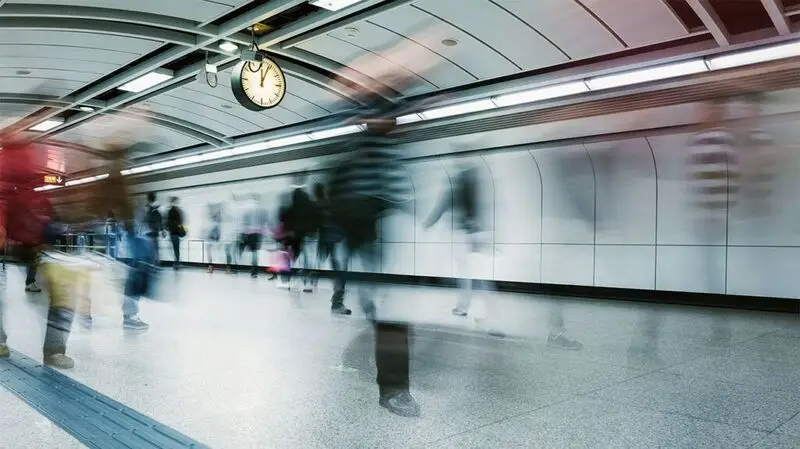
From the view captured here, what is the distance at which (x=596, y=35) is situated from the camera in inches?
278

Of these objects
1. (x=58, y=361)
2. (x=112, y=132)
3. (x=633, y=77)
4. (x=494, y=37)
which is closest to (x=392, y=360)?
(x=112, y=132)

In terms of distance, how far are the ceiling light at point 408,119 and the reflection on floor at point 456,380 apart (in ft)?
4.73

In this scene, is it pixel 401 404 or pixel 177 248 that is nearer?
pixel 401 404

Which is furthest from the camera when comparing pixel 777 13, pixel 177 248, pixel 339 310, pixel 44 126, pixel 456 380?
pixel 339 310

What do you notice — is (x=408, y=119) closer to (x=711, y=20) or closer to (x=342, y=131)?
(x=342, y=131)

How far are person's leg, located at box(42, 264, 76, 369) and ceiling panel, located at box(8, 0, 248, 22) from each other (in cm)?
501

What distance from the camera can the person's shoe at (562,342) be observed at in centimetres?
485

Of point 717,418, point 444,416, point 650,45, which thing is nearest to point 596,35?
point 650,45

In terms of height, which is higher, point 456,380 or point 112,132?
point 112,132

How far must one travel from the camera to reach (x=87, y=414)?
275 centimetres

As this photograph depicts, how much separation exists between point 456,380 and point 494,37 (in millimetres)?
5696

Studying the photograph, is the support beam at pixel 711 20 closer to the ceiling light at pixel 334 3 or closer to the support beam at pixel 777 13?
the support beam at pixel 777 13

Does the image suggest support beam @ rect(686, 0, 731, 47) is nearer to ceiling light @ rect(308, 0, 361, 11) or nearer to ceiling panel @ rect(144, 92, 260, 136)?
ceiling light @ rect(308, 0, 361, 11)

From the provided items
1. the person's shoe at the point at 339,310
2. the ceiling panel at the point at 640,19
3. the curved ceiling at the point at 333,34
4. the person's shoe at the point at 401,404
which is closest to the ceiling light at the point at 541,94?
the curved ceiling at the point at 333,34
